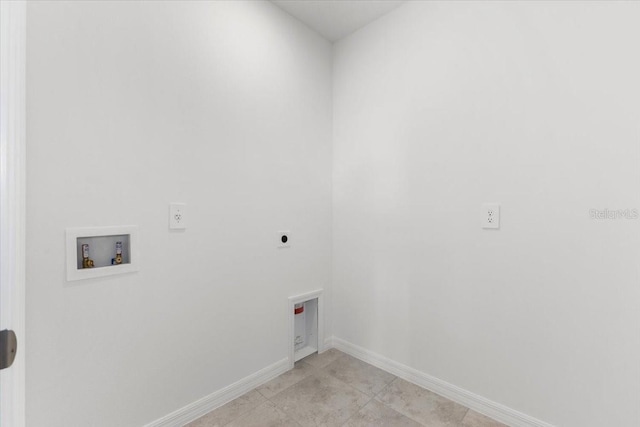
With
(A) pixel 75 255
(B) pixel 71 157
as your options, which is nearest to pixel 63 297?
(A) pixel 75 255

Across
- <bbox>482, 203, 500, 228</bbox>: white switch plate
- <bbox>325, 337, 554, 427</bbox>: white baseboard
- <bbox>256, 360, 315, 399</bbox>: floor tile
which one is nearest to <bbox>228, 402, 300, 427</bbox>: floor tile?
<bbox>256, 360, 315, 399</bbox>: floor tile

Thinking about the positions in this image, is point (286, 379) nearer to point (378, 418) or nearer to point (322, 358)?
point (322, 358)

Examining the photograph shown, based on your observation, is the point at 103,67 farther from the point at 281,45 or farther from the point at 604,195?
the point at 604,195

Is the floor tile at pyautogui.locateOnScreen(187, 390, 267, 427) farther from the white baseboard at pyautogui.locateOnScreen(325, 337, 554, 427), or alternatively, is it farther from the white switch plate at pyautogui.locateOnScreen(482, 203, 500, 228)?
the white switch plate at pyautogui.locateOnScreen(482, 203, 500, 228)

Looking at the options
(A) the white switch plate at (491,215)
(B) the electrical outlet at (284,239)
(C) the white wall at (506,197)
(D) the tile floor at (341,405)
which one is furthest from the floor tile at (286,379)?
(A) the white switch plate at (491,215)

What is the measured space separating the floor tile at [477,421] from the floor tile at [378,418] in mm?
270

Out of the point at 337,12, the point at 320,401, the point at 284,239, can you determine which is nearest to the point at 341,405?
the point at 320,401

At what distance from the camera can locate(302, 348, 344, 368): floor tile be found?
2123mm

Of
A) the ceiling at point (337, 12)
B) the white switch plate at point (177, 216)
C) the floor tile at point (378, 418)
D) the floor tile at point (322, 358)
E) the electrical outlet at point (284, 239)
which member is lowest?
the floor tile at point (378, 418)

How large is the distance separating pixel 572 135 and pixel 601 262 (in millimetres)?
578

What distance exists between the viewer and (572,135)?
137cm

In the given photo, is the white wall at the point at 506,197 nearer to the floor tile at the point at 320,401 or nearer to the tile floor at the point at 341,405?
the tile floor at the point at 341,405

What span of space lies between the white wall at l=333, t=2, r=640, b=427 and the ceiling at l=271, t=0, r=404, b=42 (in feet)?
0.29

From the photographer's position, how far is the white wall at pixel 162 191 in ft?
3.83
